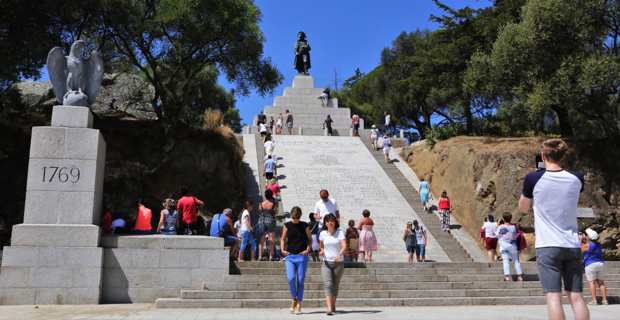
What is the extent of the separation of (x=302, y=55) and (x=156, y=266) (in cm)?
3447

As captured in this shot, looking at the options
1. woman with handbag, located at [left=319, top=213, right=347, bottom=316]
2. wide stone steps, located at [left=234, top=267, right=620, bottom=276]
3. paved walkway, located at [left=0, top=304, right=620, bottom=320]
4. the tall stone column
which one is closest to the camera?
paved walkway, located at [left=0, top=304, right=620, bottom=320]

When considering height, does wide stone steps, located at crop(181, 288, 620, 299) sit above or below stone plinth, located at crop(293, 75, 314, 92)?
below

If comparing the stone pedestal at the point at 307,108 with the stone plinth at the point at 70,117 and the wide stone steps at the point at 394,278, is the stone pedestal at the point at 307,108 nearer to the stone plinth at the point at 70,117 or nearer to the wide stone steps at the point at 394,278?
the wide stone steps at the point at 394,278

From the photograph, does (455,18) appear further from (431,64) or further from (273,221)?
(273,221)

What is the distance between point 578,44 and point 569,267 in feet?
63.9

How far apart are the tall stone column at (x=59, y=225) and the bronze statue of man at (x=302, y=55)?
33.4 meters

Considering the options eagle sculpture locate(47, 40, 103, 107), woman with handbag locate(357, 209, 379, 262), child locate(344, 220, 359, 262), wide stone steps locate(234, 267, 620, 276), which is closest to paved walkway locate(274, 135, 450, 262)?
woman with handbag locate(357, 209, 379, 262)

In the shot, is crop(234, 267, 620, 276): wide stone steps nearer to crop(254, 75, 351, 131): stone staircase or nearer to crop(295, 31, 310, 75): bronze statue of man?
crop(254, 75, 351, 131): stone staircase

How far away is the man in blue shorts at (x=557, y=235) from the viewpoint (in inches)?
165

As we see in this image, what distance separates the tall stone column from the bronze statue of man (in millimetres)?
33353

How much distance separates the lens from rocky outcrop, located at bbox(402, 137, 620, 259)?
62.0ft

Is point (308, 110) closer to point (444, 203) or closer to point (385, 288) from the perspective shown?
point (444, 203)

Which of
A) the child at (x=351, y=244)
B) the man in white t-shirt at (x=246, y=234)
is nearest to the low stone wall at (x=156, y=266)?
the man in white t-shirt at (x=246, y=234)

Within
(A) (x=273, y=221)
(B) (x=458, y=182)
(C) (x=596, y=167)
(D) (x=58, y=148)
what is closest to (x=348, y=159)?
(B) (x=458, y=182)
